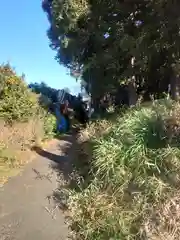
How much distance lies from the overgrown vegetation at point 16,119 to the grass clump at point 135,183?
4.88 meters

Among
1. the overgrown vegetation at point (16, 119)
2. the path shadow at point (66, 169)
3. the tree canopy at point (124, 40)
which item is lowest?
the path shadow at point (66, 169)

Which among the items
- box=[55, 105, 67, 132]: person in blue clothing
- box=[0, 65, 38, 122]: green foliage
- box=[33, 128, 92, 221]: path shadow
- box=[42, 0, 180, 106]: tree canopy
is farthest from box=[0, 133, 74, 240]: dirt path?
box=[55, 105, 67, 132]: person in blue clothing

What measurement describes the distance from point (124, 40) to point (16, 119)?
482 cm

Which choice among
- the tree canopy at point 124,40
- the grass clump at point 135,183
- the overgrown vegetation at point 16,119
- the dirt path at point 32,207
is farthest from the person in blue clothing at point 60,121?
the grass clump at point 135,183

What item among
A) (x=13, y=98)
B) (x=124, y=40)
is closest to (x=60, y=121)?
(x=13, y=98)

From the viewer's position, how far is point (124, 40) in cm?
1420

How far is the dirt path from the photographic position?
6.52 m

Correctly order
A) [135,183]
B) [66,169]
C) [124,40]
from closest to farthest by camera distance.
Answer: [135,183], [66,169], [124,40]

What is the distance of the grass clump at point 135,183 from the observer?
5703mm

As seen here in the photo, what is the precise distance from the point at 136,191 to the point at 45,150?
9.35m

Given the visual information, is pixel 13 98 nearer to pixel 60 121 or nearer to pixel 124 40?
pixel 124 40

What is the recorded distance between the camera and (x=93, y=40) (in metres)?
18.6

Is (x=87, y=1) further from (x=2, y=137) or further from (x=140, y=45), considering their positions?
(x=2, y=137)

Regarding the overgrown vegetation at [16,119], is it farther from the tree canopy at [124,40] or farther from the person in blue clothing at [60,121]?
the person in blue clothing at [60,121]
